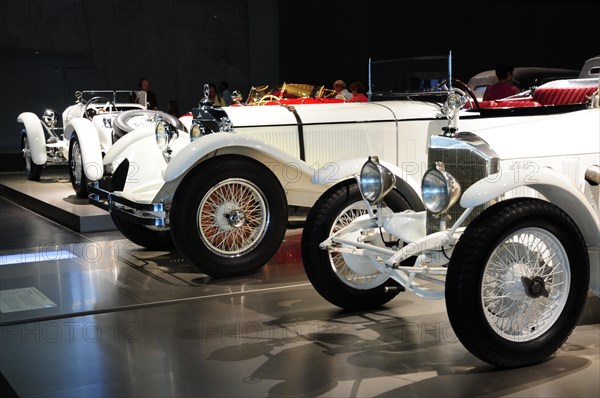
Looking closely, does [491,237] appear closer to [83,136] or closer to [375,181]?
[375,181]

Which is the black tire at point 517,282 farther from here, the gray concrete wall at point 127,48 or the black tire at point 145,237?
the gray concrete wall at point 127,48

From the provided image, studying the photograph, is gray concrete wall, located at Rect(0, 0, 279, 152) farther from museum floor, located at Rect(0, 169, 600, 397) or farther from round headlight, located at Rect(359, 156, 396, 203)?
round headlight, located at Rect(359, 156, 396, 203)

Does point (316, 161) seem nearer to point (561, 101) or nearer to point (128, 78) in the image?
point (561, 101)

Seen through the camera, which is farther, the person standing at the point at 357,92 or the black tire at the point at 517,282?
the person standing at the point at 357,92

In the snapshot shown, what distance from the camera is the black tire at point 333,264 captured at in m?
4.12

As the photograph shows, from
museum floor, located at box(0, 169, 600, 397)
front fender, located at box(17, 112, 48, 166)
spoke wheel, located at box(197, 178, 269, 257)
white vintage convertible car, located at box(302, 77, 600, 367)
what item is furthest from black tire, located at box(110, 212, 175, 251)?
front fender, located at box(17, 112, 48, 166)

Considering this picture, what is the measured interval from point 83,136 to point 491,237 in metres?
5.94

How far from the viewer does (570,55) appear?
47.4 ft

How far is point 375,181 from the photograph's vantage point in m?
3.78

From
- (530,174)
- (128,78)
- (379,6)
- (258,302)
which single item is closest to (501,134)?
(530,174)

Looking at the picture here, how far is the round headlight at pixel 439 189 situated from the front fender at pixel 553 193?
0.11 m

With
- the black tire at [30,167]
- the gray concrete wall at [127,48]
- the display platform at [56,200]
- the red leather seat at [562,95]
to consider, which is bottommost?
the display platform at [56,200]

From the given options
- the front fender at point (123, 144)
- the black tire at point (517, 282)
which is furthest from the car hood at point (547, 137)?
the front fender at point (123, 144)

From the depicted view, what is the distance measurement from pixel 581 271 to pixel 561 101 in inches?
97.5
